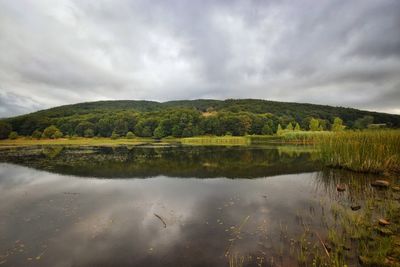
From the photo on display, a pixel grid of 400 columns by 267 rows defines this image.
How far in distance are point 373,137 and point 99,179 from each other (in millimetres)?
19480

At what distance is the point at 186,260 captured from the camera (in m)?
5.61

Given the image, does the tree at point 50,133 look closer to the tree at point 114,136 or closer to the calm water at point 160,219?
the tree at point 114,136

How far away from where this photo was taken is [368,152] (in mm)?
15406

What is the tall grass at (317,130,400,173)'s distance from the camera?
48.4 ft

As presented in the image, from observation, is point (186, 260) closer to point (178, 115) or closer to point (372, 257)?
point (372, 257)

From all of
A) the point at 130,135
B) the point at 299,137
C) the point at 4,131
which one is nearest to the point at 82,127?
the point at 130,135

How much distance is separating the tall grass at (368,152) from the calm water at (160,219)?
1740 millimetres

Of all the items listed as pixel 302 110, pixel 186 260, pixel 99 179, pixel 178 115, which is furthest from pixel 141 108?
pixel 186 260

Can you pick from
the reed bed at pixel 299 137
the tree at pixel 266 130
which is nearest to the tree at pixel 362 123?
the reed bed at pixel 299 137

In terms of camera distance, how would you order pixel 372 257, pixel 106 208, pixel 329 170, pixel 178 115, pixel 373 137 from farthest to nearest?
1. pixel 178 115
2. pixel 329 170
3. pixel 373 137
4. pixel 106 208
5. pixel 372 257

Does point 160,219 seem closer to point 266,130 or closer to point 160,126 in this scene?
point 160,126

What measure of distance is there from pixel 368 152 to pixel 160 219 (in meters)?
14.9

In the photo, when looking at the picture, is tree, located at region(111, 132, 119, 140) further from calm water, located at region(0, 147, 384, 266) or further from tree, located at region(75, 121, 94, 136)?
calm water, located at region(0, 147, 384, 266)

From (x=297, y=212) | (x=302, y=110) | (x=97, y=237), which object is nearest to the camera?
(x=97, y=237)
